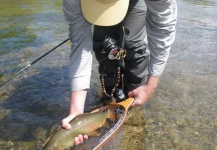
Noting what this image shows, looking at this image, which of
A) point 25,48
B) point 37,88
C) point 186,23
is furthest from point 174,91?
point 186,23

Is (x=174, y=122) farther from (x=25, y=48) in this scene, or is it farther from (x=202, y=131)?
(x=25, y=48)

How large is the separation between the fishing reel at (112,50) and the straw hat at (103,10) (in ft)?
2.28

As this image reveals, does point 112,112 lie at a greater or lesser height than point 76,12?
lesser

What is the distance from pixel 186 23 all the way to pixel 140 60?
5157mm

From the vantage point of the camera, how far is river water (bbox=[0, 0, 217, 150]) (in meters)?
3.03

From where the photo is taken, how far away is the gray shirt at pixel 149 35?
251 cm

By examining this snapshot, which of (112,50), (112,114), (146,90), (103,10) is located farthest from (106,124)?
(103,10)

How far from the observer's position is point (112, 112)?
2.96 m

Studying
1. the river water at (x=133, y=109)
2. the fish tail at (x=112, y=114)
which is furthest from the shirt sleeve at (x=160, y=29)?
the river water at (x=133, y=109)

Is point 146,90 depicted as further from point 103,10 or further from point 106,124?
A: point 103,10

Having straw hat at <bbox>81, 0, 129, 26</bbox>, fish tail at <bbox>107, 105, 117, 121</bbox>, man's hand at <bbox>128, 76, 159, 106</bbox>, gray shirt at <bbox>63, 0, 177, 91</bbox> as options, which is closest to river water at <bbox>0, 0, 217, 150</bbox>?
fish tail at <bbox>107, 105, 117, 121</bbox>

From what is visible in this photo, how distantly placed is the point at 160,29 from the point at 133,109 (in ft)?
3.94

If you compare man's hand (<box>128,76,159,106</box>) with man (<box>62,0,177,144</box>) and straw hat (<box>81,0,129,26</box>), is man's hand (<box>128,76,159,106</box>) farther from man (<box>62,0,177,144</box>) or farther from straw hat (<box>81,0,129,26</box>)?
straw hat (<box>81,0,129,26</box>)

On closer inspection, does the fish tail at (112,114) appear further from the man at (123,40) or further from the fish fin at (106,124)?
the man at (123,40)
